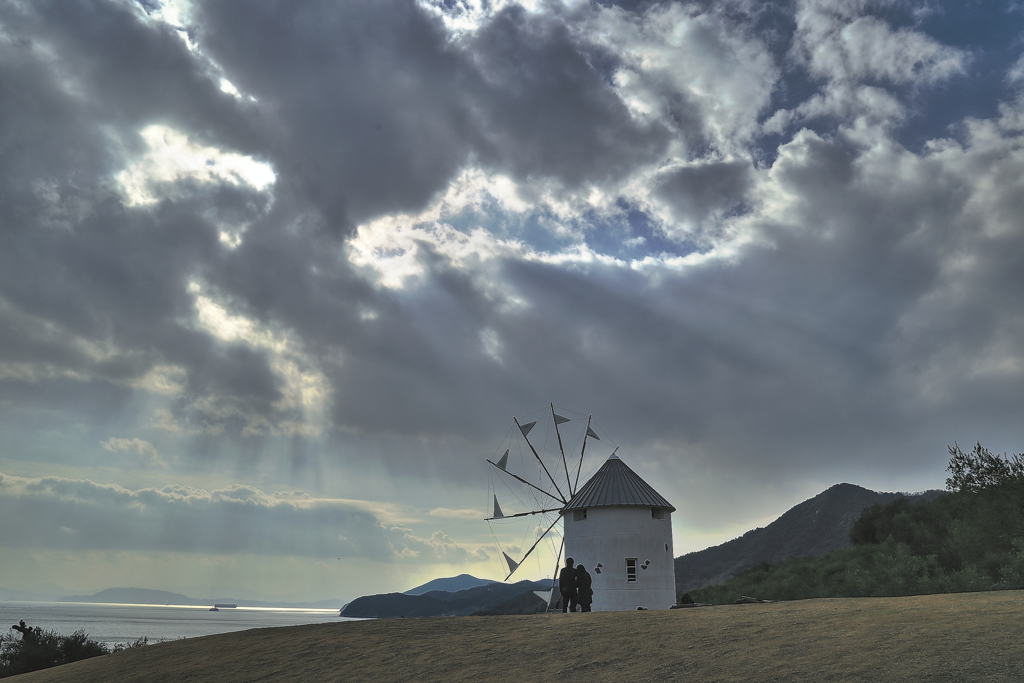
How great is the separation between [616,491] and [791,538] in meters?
148

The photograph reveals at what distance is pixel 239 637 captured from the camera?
2120 cm

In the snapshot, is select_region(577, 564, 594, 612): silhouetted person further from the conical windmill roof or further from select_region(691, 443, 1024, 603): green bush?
select_region(691, 443, 1024, 603): green bush

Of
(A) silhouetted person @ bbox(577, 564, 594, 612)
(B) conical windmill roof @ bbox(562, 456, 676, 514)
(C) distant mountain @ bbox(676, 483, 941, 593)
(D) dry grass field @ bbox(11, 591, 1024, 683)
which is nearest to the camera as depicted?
(D) dry grass field @ bbox(11, 591, 1024, 683)

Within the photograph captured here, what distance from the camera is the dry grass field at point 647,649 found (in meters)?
10.8

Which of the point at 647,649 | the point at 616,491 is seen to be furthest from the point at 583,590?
the point at 616,491

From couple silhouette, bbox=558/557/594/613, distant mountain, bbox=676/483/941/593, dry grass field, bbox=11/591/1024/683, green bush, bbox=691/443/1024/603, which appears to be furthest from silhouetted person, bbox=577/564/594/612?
distant mountain, bbox=676/483/941/593

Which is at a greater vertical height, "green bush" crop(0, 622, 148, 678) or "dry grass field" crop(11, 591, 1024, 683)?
"dry grass field" crop(11, 591, 1024, 683)

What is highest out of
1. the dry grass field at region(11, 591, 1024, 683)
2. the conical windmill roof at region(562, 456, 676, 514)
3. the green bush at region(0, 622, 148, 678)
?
the conical windmill roof at region(562, 456, 676, 514)

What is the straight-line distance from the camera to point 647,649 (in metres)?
13.4

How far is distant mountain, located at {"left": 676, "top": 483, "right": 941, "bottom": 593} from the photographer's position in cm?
15425

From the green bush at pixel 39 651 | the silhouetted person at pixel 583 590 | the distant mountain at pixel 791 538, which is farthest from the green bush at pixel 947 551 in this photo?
the distant mountain at pixel 791 538

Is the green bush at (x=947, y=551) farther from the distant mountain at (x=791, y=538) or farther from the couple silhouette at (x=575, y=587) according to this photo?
the distant mountain at (x=791, y=538)

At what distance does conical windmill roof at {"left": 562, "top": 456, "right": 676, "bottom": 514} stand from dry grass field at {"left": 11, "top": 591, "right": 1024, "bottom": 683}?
1683cm

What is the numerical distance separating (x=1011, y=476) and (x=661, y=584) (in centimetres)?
2328
